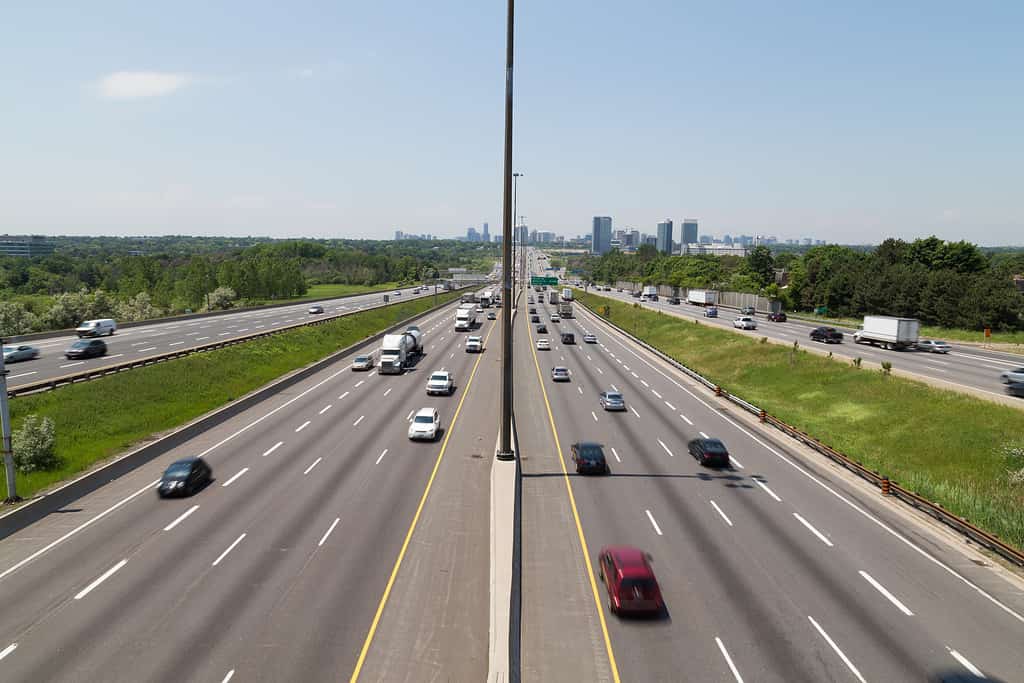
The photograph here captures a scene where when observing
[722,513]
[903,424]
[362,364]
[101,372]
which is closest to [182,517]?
[722,513]

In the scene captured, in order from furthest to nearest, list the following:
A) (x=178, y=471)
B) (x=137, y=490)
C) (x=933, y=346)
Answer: (x=933, y=346) → (x=137, y=490) → (x=178, y=471)

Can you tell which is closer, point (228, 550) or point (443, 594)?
point (443, 594)

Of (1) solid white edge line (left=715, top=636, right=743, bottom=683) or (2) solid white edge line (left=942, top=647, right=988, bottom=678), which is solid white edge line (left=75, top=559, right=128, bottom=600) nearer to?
(2) solid white edge line (left=942, top=647, right=988, bottom=678)

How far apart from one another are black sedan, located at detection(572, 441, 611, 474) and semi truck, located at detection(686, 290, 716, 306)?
328 ft

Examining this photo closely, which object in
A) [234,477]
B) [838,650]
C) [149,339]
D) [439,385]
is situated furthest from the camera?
[149,339]

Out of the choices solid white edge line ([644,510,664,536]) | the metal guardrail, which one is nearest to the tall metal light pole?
solid white edge line ([644,510,664,536])

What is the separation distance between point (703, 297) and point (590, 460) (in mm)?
102926

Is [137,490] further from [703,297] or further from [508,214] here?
[703,297]

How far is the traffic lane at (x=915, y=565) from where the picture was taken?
56.2 feet

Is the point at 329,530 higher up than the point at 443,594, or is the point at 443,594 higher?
the point at 443,594

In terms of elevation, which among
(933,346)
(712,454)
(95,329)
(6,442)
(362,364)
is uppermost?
(933,346)

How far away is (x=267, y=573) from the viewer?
19594mm

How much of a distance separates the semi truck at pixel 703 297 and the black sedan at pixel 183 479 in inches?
4379

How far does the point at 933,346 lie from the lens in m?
62.1
